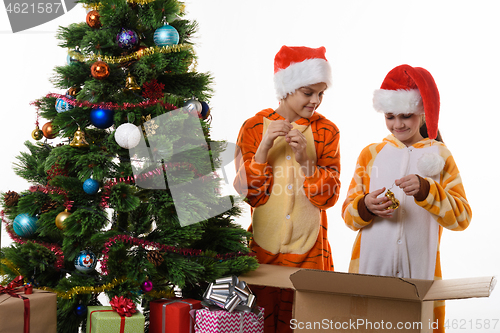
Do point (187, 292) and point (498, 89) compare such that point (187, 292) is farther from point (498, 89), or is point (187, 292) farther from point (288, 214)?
point (498, 89)

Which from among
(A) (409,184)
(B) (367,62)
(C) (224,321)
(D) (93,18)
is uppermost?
(B) (367,62)

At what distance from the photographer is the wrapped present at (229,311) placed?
1347 millimetres

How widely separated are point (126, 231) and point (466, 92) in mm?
1924

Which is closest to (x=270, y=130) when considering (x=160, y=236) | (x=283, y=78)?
(x=283, y=78)

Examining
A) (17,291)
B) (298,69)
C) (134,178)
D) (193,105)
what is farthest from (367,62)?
(17,291)

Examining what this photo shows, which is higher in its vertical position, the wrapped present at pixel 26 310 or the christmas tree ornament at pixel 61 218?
the christmas tree ornament at pixel 61 218

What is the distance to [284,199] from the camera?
1.70m

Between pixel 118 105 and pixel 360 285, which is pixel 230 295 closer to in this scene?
pixel 360 285

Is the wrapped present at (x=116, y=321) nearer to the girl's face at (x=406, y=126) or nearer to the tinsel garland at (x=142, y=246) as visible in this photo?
the tinsel garland at (x=142, y=246)

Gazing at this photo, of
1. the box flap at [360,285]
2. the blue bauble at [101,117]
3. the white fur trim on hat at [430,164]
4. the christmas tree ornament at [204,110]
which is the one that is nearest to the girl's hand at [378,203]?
the white fur trim on hat at [430,164]

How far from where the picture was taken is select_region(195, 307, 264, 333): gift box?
1.34 m

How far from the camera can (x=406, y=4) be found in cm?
257

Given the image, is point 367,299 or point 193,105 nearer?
point 367,299

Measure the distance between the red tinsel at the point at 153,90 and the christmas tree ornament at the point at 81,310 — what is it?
0.64 metres
